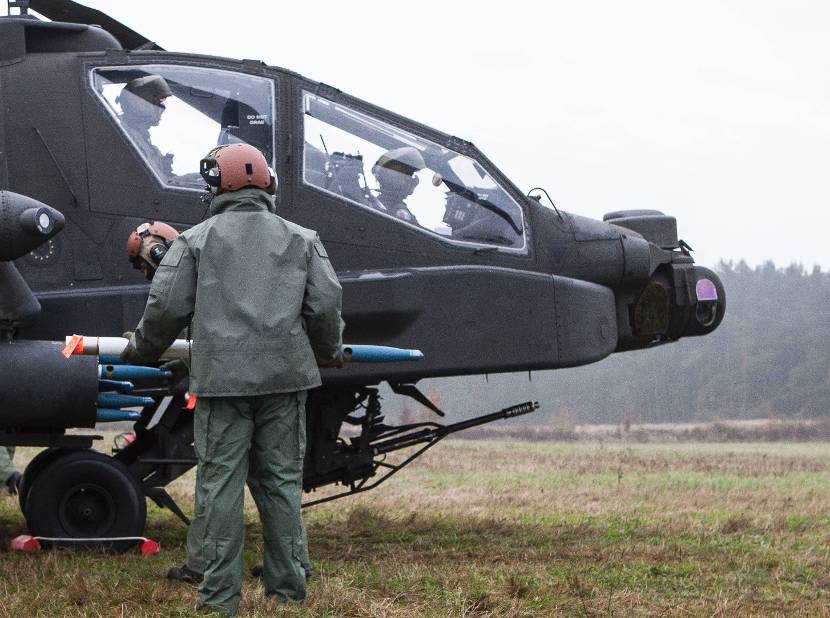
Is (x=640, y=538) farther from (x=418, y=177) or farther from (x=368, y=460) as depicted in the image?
(x=418, y=177)

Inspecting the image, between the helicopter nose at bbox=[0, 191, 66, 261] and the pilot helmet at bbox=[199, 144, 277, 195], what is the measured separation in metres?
1.31

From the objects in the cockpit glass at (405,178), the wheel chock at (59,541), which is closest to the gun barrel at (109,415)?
the wheel chock at (59,541)

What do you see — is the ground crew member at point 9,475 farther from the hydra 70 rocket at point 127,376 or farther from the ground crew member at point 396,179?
the ground crew member at point 396,179

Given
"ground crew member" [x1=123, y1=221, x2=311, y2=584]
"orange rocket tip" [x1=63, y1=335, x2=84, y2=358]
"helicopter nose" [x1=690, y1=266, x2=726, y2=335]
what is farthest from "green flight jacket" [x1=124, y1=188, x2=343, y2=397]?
"helicopter nose" [x1=690, y1=266, x2=726, y2=335]

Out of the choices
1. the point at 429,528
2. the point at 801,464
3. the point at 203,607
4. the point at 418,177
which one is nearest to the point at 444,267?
the point at 418,177

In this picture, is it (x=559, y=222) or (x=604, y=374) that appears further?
(x=604, y=374)

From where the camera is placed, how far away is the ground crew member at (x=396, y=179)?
305 inches

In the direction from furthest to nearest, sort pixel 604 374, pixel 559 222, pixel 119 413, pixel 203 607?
pixel 604 374, pixel 559 222, pixel 119 413, pixel 203 607

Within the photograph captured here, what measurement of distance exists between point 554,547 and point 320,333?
2.89 m

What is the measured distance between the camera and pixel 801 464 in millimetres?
17469

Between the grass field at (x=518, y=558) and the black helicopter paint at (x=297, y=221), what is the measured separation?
0.58m

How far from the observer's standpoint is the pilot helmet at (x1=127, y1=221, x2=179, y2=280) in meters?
6.93

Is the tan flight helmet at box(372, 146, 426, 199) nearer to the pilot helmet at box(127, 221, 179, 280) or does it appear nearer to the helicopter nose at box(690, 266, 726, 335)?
the pilot helmet at box(127, 221, 179, 280)

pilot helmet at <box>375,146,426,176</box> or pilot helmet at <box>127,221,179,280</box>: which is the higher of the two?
pilot helmet at <box>375,146,426,176</box>
